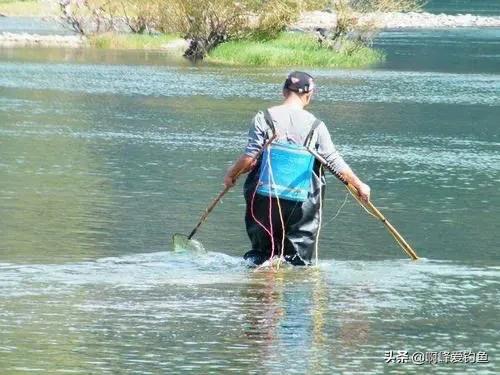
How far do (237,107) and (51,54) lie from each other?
2778cm

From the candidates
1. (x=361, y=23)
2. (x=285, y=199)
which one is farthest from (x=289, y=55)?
(x=285, y=199)

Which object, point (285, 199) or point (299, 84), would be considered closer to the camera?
point (299, 84)

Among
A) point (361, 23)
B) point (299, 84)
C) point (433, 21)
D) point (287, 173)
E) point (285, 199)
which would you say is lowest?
point (433, 21)

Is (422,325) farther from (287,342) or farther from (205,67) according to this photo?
(205,67)

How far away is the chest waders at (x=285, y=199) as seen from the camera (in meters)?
11.4

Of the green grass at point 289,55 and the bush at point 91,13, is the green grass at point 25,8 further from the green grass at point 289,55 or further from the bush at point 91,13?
the green grass at point 289,55

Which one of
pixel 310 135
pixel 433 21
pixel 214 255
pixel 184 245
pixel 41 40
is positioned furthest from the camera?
pixel 433 21

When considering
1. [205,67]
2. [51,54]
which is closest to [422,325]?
[205,67]

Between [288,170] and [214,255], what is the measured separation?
5.42 feet

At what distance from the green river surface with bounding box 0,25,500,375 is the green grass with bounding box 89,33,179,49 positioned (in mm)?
35158

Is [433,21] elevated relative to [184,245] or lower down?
lower down

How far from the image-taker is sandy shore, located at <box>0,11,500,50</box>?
6706cm

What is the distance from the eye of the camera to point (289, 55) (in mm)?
55219

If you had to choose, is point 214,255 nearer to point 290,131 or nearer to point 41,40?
point 290,131
